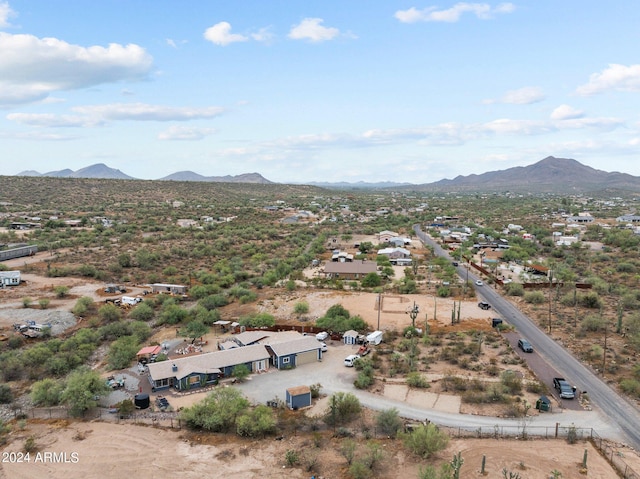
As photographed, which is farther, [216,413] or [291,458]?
[216,413]

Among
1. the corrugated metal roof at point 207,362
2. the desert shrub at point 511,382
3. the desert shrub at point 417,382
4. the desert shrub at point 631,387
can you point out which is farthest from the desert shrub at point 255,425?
the desert shrub at point 631,387

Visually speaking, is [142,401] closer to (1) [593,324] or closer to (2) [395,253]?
(1) [593,324]

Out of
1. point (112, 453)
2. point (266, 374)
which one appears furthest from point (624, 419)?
point (112, 453)

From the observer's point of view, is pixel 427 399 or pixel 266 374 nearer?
→ pixel 427 399

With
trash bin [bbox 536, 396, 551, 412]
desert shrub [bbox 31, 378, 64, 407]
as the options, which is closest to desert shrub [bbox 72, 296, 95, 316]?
desert shrub [bbox 31, 378, 64, 407]

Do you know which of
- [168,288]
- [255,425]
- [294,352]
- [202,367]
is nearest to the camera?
[255,425]

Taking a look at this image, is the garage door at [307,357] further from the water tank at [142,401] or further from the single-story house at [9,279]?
the single-story house at [9,279]

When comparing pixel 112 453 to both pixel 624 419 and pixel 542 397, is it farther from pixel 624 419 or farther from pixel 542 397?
pixel 624 419

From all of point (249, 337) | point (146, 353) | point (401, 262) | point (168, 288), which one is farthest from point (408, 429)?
point (401, 262)
